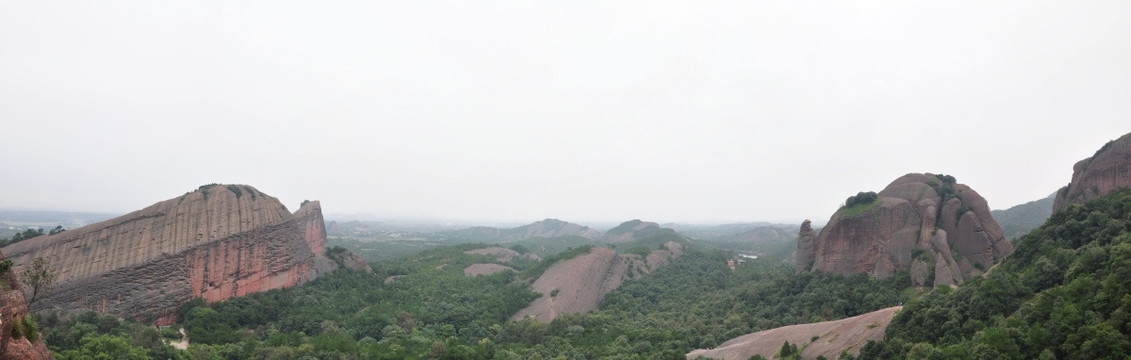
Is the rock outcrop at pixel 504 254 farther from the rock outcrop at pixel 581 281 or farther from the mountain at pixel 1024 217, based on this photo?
the mountain at pixel 1024 217

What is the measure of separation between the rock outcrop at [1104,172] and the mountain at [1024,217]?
5061 centimetres

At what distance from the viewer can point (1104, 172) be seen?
122 feet

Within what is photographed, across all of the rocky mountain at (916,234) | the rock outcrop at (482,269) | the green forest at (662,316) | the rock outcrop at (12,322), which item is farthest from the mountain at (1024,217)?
the rock outcrop at (12,322)

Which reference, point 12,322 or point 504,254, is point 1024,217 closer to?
point 504,254

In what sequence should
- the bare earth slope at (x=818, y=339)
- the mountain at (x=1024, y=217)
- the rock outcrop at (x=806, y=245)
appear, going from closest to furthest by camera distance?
the bare earth slope at (x=818, y=339) → the rock outcrop at (x=806, y=245) → the mountain at (x=1024, y=217)

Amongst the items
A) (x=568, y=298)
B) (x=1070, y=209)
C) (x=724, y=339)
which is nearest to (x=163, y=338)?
(x=568, y=298)

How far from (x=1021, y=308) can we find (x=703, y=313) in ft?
111

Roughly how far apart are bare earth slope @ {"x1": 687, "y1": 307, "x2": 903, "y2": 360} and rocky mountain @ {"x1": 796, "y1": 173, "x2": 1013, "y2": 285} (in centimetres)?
1188

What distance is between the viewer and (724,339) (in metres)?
43.5

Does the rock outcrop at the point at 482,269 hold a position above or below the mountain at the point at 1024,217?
below

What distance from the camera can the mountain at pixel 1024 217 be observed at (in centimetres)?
8200

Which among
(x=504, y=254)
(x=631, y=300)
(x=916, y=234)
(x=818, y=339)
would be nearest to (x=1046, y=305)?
(x=818, y=339)

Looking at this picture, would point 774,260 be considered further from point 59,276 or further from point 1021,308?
point 59,276

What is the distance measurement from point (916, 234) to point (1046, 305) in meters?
25.3
